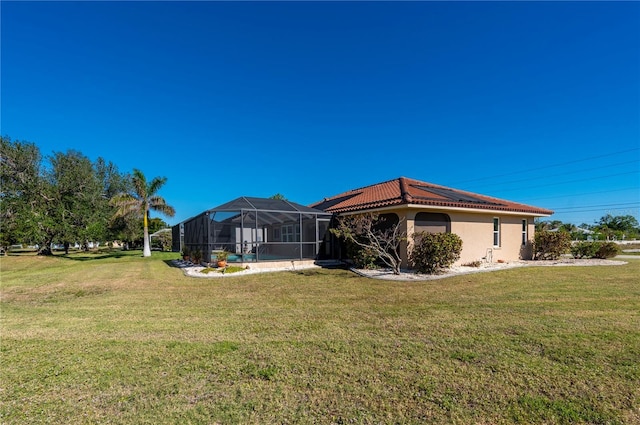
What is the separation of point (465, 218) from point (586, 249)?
9.73 metres

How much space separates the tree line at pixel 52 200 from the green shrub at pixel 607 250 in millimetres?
30663

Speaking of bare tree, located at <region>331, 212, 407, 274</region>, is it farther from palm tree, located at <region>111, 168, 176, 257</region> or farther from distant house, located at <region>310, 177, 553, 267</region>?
palm tree, located at <region>111, 168, 176, 257</region>

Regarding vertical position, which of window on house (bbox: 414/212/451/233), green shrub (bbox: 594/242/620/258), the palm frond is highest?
the palm frond

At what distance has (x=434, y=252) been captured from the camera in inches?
445

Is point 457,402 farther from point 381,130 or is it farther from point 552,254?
point 381,130

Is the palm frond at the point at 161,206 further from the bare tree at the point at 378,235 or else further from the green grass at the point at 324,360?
the green grass at the point at 324,360

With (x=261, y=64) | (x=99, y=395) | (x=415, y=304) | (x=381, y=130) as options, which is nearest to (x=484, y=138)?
(x=381, y=130)

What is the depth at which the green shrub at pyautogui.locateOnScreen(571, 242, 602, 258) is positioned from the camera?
669 inches

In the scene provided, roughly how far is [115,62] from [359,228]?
14612mm

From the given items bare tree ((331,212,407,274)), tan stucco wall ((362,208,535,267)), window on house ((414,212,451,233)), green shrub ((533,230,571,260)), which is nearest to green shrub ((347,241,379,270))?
bare tree ((331,212,407,274))

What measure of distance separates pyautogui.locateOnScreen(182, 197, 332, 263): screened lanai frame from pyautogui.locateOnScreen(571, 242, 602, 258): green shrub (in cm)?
1516

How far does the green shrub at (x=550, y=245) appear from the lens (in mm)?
15922

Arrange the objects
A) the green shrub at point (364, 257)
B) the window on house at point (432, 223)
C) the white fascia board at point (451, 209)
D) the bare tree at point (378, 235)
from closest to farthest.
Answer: the bare tree at point (378, 235), the white fascia board at point (451, 209), the window on house at point (432, 223), the green shrub at point (364, 257)

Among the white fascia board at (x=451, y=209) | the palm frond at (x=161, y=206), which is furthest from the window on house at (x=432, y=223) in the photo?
the palm frond at (x=161, y=206)
